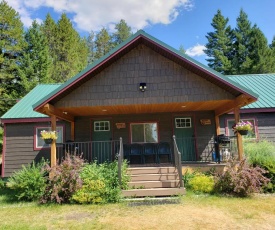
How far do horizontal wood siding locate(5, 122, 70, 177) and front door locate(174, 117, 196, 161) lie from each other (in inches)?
217

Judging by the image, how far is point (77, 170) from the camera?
715cm

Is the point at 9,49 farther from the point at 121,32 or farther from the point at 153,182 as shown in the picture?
the point at 153,182

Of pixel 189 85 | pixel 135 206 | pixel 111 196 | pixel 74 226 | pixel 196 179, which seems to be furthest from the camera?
pixel 189 85

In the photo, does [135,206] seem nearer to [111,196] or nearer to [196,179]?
[111,196]

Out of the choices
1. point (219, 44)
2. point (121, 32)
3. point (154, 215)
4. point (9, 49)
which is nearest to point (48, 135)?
point (154, 215)

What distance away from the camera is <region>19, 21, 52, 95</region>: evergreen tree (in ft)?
72.6

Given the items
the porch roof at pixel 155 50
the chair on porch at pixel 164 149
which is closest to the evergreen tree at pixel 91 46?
the chair on porch at pixel 164 149

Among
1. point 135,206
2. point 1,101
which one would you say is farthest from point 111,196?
point 1,101

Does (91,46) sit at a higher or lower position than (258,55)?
higher

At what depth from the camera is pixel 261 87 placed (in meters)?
12.9

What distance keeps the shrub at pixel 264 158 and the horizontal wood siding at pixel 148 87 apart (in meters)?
2.20

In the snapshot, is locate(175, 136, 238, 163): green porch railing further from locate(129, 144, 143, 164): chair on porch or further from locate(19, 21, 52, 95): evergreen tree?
locate(19, 21, 52, 95): evergreen tree

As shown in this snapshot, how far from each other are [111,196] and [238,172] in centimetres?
390

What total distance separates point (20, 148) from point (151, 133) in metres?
6.57
